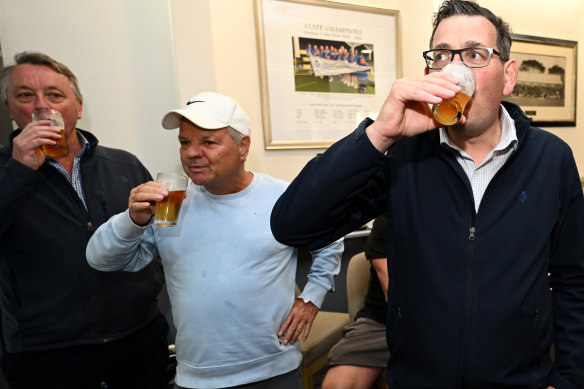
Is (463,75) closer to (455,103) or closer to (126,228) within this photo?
(455,103)

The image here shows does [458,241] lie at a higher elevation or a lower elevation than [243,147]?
lower

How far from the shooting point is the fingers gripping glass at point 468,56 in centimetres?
108

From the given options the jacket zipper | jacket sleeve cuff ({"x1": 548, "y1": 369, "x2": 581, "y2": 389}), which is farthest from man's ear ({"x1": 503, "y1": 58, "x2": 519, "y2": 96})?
jacket sleeve cuff ({"x1": 548, "y1": 369, "x2": 581, "y2": 389})

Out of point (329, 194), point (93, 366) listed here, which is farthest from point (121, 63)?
point (329, 194)

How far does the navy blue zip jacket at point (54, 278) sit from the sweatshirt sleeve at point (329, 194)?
38.3 inches

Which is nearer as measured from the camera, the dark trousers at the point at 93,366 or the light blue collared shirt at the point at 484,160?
the light blue collared shirt at the point at 484,160

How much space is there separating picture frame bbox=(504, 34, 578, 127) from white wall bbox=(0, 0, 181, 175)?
114 inches

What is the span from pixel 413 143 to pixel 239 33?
1.75 metres

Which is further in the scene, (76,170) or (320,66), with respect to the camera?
(320,66)

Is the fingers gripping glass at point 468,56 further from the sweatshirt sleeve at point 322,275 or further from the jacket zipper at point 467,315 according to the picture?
the sweatshirt sleeve at point 322,275

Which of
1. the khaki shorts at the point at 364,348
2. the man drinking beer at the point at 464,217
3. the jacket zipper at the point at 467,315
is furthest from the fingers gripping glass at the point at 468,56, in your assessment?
the khaki shorts at the point at 364,348

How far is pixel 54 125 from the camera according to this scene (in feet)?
5.22

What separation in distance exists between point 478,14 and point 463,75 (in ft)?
0.87

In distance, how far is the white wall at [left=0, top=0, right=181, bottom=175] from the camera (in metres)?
2.24
